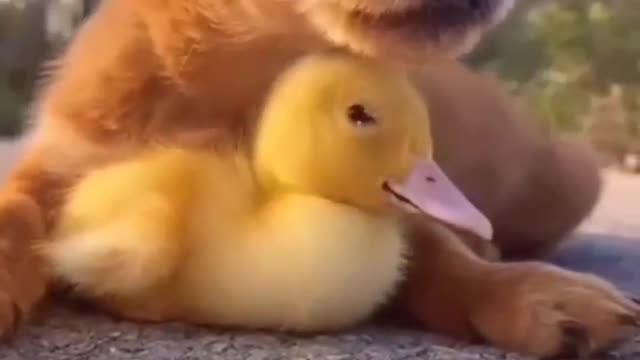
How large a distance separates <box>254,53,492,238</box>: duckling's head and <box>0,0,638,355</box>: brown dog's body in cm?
4

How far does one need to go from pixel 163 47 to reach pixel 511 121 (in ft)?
1.05

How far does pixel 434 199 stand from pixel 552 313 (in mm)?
95

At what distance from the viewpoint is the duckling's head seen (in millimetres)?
803

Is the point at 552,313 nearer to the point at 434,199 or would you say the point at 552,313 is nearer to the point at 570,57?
the point at 434,199

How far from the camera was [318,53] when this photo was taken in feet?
2.85

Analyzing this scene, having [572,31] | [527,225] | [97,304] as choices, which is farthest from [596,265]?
[572,31]

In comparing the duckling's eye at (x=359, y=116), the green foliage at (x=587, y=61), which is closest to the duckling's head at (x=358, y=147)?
the duckling's eye at (x=359, y=116)

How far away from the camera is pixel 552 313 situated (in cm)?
81

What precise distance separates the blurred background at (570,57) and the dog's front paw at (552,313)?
1044mm

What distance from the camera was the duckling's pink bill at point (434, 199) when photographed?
2.61ft

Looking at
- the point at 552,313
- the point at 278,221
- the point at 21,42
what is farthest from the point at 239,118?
the point at 21,42

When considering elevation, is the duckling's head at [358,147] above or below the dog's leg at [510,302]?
above

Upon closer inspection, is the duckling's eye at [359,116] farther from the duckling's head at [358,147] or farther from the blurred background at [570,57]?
the blurred background at [570,57]

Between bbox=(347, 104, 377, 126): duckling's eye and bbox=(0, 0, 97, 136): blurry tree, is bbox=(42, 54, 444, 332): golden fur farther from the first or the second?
bbox=(0, 0, 97, 136): blurry tree
